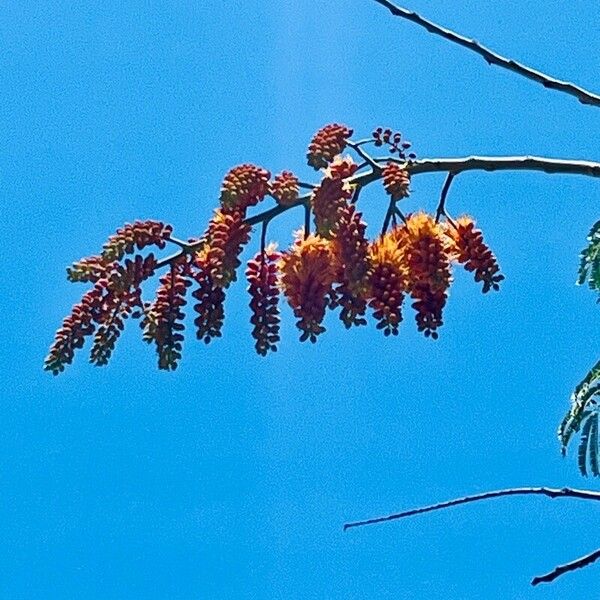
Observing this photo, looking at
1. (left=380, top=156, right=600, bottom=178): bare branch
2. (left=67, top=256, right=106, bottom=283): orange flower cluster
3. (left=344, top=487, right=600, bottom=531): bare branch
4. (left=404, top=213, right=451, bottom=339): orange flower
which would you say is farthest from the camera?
(left=67, top=256, right=106, bottom=283): orange flower cluster

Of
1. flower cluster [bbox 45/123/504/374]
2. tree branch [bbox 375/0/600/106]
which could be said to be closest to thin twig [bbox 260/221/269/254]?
flower cluster [bbox 45/123/504/374]

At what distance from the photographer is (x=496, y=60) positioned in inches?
116

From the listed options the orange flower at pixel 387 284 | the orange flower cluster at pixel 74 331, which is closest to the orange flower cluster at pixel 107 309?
the orange flower cluster at pixel 74 331

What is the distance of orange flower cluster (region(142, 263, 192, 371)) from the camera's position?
12.6ft

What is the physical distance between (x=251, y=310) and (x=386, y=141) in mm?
803

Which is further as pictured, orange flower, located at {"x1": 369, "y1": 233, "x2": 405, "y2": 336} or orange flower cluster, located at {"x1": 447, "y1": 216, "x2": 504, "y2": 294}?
orange flower cluster, located at {"x1": 447, "y1": 216, "x2": 504, "y2": 294}

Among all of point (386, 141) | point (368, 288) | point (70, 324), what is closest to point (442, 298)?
point (368, 288)

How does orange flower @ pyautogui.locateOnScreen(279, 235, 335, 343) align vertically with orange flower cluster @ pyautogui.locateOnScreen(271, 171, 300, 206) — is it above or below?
below

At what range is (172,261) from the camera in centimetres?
398

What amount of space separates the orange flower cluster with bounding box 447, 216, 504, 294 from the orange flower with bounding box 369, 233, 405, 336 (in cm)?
30

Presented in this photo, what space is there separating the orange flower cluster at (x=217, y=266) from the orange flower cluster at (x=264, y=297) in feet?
0.42

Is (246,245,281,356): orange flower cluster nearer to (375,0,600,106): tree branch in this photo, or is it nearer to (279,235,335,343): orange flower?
(279,235,335,343): orange flower

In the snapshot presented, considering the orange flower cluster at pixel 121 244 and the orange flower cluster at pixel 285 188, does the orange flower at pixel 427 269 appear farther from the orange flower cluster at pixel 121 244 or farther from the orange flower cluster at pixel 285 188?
the orange flower cluster at pixel 121 244

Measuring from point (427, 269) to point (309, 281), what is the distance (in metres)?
0.43
